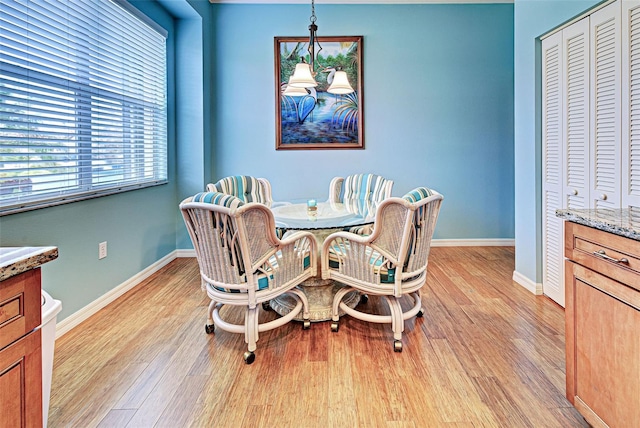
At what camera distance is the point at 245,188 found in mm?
3395

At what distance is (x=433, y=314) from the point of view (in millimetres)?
2652

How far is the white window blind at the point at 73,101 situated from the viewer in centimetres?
203

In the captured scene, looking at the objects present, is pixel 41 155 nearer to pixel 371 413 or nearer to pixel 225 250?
pixel 225 250

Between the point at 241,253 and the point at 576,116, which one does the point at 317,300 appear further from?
the point at 576,116

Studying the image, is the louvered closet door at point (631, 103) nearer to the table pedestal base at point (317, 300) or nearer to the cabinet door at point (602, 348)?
the cabinet door at point (602, 348)

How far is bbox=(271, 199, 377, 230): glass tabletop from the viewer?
2346 mm

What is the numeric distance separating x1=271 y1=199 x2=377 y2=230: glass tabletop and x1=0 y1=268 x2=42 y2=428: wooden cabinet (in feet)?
4.68

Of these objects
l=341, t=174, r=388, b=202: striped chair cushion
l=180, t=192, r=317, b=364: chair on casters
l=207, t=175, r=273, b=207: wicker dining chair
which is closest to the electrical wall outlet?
l=207, t=175, r=273, b=207: wicker dining chair

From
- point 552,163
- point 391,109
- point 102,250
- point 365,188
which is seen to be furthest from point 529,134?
point 102,250

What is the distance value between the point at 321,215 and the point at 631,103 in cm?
194

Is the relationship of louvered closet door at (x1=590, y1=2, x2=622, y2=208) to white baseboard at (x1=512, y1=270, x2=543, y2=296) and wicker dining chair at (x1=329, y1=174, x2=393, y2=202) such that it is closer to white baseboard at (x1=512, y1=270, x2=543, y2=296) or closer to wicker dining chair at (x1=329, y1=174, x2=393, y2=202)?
white baseboard at (x1=512, y1=270, x2=543, y2=296)

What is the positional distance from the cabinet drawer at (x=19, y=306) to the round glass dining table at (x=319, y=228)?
1.40 m

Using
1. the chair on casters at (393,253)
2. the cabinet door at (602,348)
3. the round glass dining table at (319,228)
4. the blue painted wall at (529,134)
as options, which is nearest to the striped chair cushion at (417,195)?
the chair on casters at (393,253)

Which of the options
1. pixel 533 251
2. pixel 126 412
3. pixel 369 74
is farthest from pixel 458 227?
pixel 126 412
